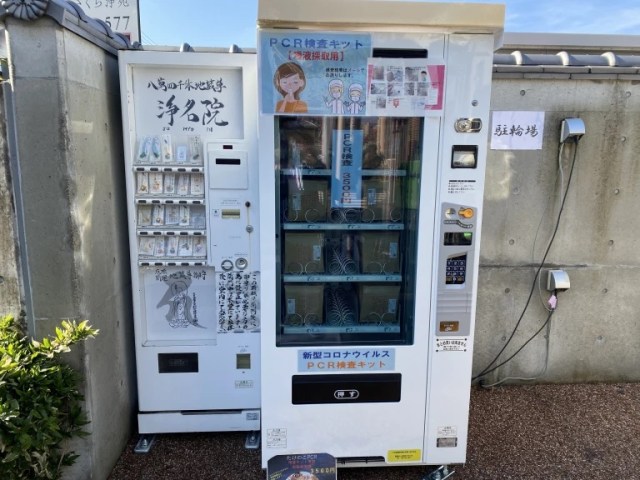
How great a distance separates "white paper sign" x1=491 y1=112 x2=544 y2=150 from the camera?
3043mm

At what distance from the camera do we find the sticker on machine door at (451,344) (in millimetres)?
2230

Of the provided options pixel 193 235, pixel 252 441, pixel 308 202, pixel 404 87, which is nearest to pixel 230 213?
pixel 193 235

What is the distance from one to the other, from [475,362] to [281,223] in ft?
6.67

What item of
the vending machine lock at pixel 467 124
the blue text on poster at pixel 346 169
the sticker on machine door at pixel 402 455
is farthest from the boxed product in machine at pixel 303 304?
the vending machine lock at pixel 467 124

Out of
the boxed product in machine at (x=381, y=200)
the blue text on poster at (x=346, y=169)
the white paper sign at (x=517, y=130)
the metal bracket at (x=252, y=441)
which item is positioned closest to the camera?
the blue text on poster at (x=346, y=169)

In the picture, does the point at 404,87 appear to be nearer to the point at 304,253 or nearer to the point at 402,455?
the point at 304,253

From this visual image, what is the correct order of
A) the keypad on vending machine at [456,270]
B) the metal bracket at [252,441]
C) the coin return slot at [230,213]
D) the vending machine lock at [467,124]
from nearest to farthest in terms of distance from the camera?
the vending machine lock at [467,124] → the keypad on vending machine at [456,270] → the coin return slot at [230,213] → the metal bracket at [252,441]

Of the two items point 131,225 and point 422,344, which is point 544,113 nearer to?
point 422,344

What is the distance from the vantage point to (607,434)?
2.80m

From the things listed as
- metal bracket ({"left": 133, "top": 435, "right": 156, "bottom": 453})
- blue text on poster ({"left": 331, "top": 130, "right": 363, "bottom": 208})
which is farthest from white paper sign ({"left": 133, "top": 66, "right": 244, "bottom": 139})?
metal bracket ({"left": 133, "top": 435, "right": 156, "bottom": 453})

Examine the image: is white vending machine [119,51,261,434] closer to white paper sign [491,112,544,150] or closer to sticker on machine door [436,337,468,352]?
sticker on machine door [436,337,468,352]

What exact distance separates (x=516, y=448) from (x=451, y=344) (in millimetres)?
1002

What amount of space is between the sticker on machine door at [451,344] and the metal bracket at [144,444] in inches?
72.0

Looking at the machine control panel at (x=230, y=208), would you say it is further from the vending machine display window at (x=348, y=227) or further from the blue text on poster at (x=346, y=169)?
the blue text on poster at (x=346, y=169)
